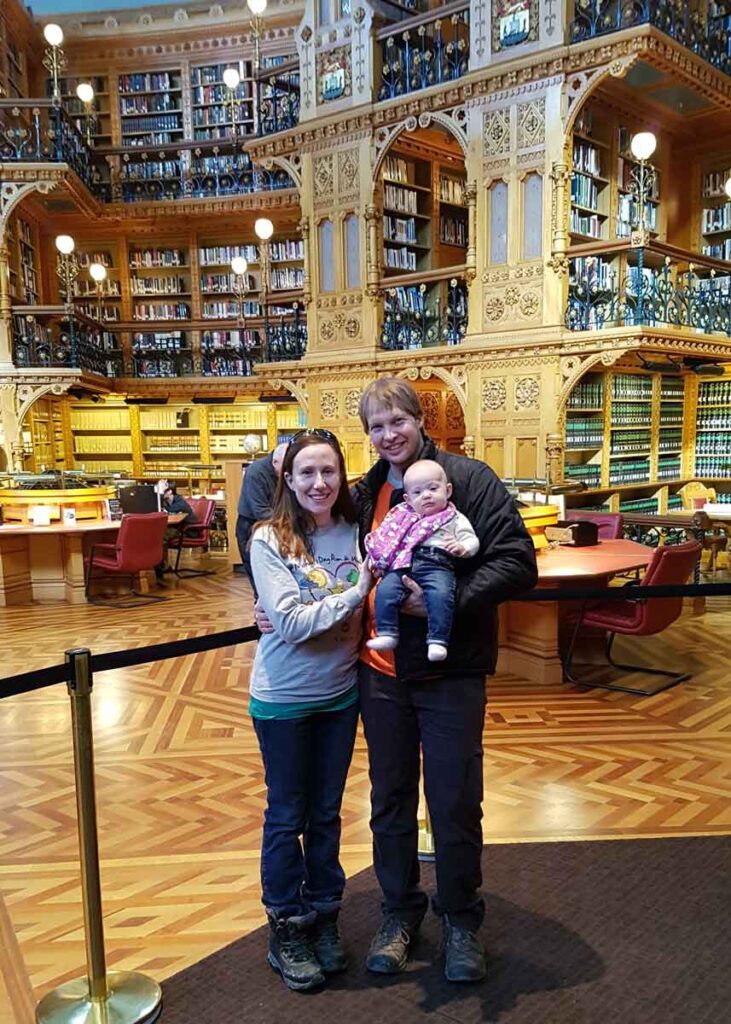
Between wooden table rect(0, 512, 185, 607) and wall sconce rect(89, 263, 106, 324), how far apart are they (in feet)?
20.4

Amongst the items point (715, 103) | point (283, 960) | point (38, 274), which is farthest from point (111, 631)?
point (38, 274)

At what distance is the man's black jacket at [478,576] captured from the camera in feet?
6.21

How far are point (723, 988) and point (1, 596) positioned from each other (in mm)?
6985

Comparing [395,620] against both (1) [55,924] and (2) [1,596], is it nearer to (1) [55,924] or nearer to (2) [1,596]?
(1) [55,924]

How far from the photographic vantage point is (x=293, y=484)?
1.97 metres

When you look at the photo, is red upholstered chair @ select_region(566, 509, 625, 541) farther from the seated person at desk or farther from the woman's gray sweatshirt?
the woman's gray sweatshirt

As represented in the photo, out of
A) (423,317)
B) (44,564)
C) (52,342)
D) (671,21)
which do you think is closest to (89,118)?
(52,342)

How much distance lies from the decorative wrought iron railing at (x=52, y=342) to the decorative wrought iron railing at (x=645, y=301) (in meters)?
7.42

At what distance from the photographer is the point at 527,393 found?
8.64 metres

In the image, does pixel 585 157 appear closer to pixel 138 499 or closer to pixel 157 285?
pixel 138 499

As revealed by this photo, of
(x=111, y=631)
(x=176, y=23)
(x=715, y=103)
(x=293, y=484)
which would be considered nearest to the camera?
(x=293, y=484)

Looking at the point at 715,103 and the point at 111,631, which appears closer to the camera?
the point at 111,631

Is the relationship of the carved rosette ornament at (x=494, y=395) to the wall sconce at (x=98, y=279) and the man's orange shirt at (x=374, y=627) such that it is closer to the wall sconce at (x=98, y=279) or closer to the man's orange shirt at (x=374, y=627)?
the wall sconce at (x=98, y=279)

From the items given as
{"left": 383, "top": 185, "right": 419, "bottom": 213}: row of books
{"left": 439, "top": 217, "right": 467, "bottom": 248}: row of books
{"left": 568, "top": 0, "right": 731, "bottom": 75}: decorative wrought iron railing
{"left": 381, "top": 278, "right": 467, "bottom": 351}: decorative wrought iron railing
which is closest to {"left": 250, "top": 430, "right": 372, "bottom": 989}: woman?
{"left": 381, "top": 278, "right": 467, "bottom": 351}: decorative wrought iron railing
